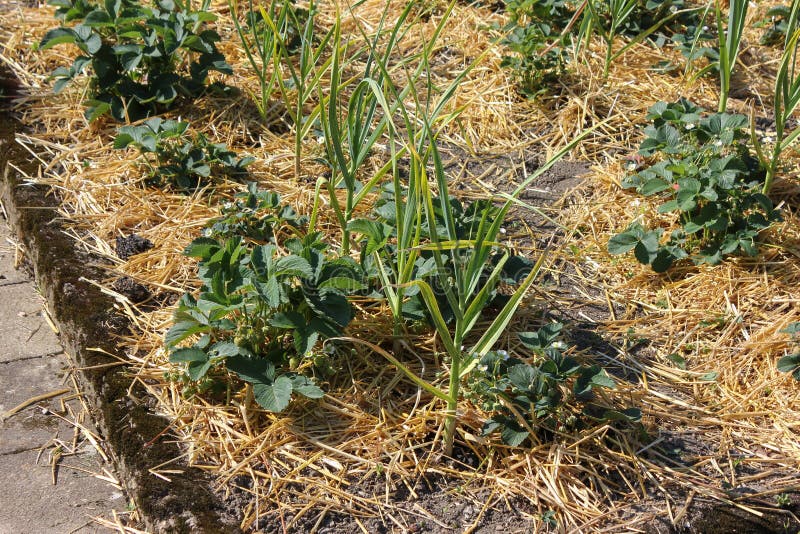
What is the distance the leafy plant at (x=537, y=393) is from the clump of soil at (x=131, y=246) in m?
1.24

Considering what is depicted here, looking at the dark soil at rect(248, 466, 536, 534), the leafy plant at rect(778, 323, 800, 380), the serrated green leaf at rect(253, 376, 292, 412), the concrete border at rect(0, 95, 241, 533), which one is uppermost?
the leafy plant at rect(778, 323, 800, 380)

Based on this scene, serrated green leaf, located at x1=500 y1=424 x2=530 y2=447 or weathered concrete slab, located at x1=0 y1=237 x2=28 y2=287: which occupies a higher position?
serrated green leaf, located at x1=500 y1=424 x2=530 y2=447

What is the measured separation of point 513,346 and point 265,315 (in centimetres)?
72

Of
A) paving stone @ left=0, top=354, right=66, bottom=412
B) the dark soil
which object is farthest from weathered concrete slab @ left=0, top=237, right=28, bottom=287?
the dark soil

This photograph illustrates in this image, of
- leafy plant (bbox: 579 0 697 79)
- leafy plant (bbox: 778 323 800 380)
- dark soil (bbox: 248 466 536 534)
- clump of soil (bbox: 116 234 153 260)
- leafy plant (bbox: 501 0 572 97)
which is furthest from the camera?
leafy plant (bbox: 579 0 697 79)

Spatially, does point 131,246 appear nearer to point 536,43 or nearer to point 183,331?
point 183,331

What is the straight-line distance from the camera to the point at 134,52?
311cm

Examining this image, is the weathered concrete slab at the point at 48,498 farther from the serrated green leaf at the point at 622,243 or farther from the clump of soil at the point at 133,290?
the serrated green leaf at the point at 622,243

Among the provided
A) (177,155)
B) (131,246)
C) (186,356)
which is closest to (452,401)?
(186,356)

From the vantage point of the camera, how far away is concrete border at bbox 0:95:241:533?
6.59 feet

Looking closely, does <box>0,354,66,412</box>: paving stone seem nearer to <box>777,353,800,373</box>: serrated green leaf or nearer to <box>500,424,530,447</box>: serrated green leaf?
<box>500,424,530,447</box>: serrated green leaf

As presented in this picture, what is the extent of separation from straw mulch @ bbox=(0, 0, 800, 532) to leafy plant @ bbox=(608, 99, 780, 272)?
0.11 m

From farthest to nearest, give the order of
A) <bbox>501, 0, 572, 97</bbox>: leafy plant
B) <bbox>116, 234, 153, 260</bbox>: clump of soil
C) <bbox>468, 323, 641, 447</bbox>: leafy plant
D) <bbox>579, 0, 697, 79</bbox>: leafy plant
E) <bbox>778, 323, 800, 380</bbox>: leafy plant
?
1. <bbox>579, 0, 697, 79</bbox>: leafy plant
2. <bbox>501, 0, 572, 97</bbox>: leafy plant
3. <bbox>116, 234, 153, 260</bbox>: clump of soil
4. <bbox>778, 323, 800, 380</bbox>: leafy plant
5. <bbox>468, 323, 641, 447</bbox>: leafy plant

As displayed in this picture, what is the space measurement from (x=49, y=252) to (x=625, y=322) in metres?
1.85
